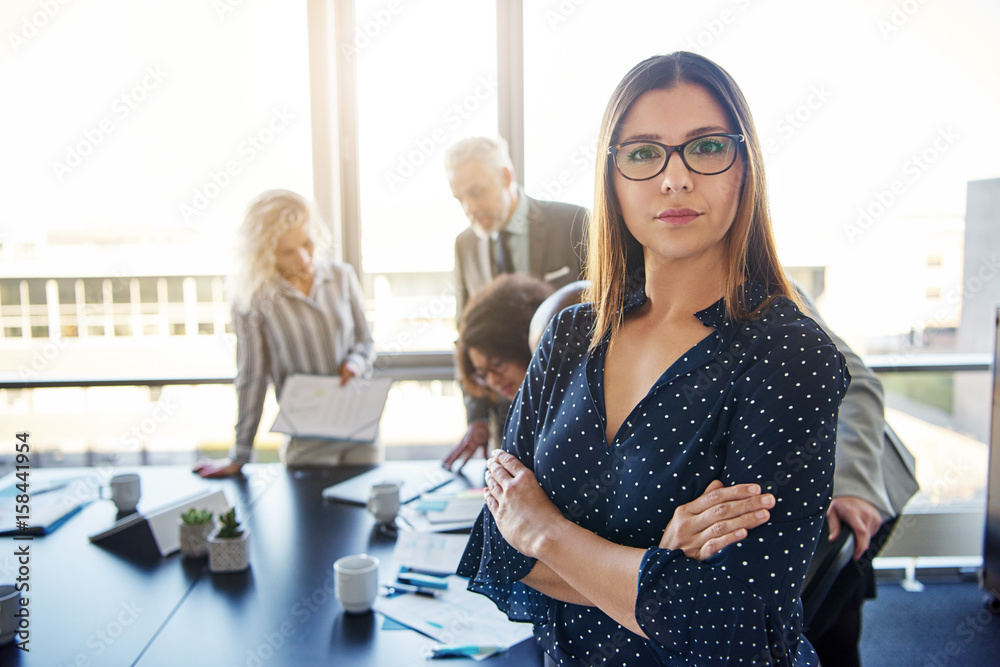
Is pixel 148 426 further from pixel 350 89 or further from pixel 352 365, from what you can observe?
pixel 350 89

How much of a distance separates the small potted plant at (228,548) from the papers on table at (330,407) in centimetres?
70

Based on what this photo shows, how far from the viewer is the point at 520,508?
41.6 inches

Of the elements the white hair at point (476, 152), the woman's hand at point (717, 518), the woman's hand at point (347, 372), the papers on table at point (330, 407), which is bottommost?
the papers on table at point (330, 407)

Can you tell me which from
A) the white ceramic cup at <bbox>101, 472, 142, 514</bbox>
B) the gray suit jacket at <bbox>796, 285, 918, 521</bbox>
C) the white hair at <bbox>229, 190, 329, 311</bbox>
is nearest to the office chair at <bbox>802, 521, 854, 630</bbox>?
the gray suit jacket at <bbox>796, 285, 918, 521</bbox>

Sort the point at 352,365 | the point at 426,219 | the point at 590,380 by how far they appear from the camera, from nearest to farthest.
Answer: the point at 590,380, the point at 352,365, the point at 426,219

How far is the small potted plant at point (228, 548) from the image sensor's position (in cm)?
156

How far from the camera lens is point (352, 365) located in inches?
99.0

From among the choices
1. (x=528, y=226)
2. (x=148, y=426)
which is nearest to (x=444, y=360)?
(x=528, y=226)

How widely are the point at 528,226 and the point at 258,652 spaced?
6.27 ft

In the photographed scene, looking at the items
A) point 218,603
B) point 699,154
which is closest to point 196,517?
point 218,603

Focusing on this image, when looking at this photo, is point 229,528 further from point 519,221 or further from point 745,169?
point 519,221

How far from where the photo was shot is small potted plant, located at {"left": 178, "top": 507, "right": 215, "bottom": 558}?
1.65m

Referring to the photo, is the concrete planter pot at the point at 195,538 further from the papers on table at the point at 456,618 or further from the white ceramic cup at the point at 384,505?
the papers on table at the point at 456,618

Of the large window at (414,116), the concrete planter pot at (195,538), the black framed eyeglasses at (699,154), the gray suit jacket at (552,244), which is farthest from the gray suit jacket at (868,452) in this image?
the large window at (414,116)
